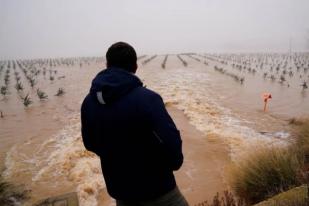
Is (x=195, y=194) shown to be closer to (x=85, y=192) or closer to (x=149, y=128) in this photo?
(x=85, y=192)

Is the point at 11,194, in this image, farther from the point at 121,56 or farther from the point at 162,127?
the point at 162,127

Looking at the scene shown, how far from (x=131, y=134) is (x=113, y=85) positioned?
1.08ft

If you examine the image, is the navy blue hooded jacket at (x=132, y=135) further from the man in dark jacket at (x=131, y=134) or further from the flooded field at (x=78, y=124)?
the flooded field at (x=78, y=124)

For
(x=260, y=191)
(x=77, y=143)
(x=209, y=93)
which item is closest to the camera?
(x=260, y=191)

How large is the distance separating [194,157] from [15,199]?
3576 millimetres

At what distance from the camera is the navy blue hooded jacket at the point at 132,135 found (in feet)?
5.47

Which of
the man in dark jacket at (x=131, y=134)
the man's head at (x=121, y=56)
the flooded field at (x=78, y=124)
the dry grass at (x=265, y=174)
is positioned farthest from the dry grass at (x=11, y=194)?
the man's head at (x=121, y=56)

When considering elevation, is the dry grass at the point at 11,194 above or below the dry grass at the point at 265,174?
below

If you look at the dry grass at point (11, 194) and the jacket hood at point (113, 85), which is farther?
the dry grass at point (11, 194)

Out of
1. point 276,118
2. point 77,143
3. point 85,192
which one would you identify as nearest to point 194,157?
point 85,192

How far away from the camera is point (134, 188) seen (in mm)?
1854

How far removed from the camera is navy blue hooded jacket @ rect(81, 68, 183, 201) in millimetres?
1667

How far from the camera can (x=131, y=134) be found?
1.71 metres

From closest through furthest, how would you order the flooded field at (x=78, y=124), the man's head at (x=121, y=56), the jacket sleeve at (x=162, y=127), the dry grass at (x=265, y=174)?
the jacket sleeve at (x=162, y=127), the man's head at (x=121, y=56), the dry grass at (x=265, y=174), the flooded field at (x=78, y=124)
